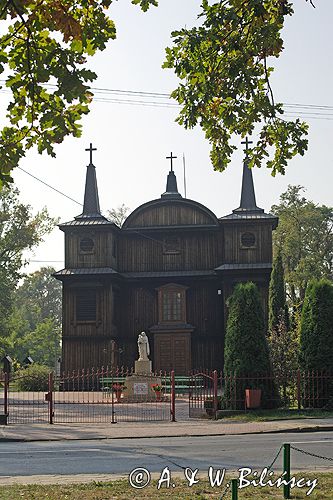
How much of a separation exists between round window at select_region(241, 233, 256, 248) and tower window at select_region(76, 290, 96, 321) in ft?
26.5

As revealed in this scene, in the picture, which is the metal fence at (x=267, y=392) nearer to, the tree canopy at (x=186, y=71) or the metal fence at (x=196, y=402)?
the metal fence at (x=196, y=402)

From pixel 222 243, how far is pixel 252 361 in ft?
59.3

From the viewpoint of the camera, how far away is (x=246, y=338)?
2473cm

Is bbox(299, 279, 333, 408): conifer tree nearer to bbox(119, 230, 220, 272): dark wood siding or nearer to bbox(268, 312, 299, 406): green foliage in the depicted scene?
bbox(268, 312, 299, 406): green foliage

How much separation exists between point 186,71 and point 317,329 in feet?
55.6

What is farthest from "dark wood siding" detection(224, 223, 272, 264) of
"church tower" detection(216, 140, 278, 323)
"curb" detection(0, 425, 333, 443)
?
"curb" detection(0, 425, 333, 443)

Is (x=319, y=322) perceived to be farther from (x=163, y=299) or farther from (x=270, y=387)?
(x=163, y=299)

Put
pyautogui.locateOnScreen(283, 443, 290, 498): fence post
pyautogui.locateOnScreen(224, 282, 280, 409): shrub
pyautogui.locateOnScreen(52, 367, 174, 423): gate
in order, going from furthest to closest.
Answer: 1. pyautogui.locateOnScreen(52, 367, 174, 423): gate
2. pyautogui.locateOnScreen(224, 282, 280, 409): shrub
3. pyautogui.locateOnScreen(283, 443, 290, 498): fence post

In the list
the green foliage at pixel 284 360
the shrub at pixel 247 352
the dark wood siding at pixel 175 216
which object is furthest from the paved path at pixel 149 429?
the dark wood siding at pixel 175 216

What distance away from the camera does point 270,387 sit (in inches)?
967

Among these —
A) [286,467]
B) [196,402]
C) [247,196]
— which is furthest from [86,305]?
[286,467]

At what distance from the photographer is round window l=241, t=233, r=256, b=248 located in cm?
4112

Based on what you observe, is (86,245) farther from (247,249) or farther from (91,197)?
(247,249)

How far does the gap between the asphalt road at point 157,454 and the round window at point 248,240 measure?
873 inches
